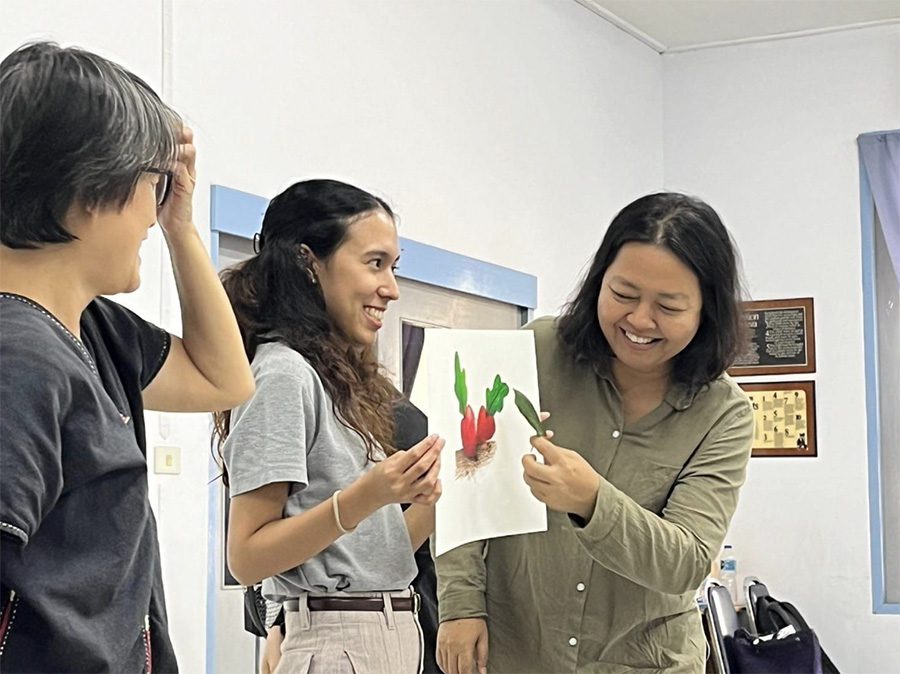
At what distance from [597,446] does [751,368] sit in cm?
348

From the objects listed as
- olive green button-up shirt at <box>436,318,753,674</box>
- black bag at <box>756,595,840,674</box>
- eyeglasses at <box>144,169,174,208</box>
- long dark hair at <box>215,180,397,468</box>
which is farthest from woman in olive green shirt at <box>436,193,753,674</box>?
black bag at <box>756,595,840,674</box>

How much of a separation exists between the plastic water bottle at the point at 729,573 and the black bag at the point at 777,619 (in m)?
0.23

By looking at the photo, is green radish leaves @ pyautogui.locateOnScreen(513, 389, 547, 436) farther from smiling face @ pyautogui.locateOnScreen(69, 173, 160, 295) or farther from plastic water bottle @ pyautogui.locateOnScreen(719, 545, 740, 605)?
plastic water bottle @ pyautogui.locateOnScreen(719, 545, 740, 605)

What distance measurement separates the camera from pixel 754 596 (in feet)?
15.7

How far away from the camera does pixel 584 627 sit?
6.03ft

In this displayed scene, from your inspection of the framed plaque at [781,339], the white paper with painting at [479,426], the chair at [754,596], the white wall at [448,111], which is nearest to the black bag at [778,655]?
the chair at [754,596]

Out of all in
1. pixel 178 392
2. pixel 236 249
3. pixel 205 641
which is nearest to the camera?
pixel 178 392

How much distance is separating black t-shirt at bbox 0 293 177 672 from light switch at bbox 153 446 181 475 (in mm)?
1779

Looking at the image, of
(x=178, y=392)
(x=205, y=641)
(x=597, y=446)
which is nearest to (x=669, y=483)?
(x=597, y=446)

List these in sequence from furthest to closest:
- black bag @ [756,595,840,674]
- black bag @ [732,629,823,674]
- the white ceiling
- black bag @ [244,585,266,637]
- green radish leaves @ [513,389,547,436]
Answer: the white ceiling → black bag @ [756,595,840,674] → black bag @ [732,629,823,674] → black bag @ [244,585,266,637] → green radish leaves @ [513,389,547,436]

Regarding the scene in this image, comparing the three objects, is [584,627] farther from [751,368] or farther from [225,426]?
[751,368]

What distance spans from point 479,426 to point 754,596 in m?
3.31

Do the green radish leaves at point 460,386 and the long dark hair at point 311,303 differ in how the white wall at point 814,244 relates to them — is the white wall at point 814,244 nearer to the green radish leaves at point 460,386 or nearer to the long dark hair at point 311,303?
the long dark hair at point 311,303

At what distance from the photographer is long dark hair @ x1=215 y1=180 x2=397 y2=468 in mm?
1783
